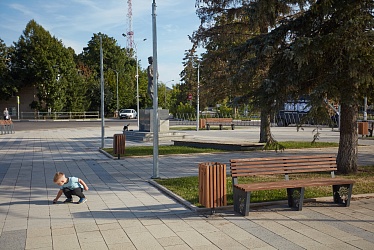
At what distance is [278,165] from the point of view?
775 cm

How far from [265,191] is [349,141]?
3.59 meters

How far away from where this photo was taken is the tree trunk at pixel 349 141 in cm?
1058

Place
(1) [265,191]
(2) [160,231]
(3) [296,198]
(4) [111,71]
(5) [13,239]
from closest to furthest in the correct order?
1. (5) [13,239]
2. (2) [160,231]
3. (3) [296,198]
4. (1) [265,191]
5. (4) [111,71]

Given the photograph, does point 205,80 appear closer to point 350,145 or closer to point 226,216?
point 350,145

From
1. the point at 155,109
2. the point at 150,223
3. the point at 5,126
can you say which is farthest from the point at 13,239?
the point at 5,126

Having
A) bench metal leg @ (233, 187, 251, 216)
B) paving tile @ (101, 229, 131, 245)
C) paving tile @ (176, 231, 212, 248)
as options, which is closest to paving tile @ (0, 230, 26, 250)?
paving tile @ (101, 229, 131, 245)

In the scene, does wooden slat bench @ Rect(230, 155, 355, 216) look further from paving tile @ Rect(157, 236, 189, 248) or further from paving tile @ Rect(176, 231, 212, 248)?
paving tile @ Rect(157, 236, 189, 248)

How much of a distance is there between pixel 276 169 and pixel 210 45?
12690mm

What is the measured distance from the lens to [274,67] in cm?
1005

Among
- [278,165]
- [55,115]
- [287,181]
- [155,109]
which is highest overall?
[155,109]

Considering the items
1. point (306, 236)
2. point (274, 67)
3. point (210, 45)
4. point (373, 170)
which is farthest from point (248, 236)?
point (210, 45)

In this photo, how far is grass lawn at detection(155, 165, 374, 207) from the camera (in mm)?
7894

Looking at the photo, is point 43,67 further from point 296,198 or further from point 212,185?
point 296,198

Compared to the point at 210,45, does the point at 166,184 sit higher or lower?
lower
